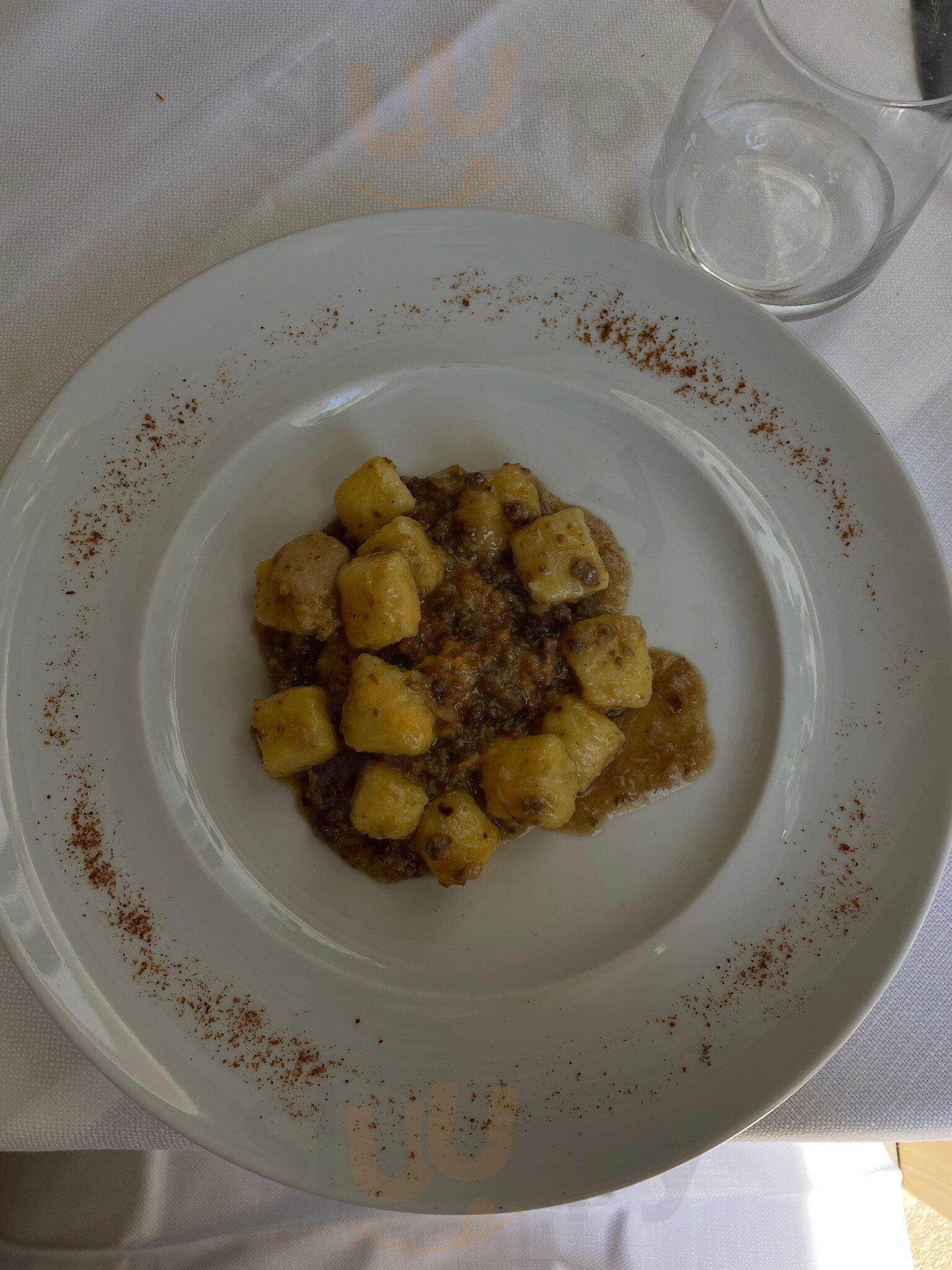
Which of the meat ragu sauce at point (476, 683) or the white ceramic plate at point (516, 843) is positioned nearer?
the white ceramic plate at point (516, 843)

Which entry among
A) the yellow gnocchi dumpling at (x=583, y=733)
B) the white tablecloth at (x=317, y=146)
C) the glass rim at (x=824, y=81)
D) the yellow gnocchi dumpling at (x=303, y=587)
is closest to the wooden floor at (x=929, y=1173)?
the yellow gnocchi dumpling at (x=583, y=733)

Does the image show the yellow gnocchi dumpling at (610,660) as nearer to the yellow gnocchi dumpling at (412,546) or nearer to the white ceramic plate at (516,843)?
the white ceramic plate at (516,843)

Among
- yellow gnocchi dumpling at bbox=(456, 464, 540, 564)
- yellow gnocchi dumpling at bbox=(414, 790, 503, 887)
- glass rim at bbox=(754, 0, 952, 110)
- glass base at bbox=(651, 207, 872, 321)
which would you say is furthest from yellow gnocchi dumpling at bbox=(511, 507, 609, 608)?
glass rim at bbox=(754, 0, 952, 110)

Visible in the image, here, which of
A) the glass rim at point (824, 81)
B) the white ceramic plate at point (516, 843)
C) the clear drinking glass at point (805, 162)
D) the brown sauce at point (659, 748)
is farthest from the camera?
the clear drinking glass at point (805, 162)

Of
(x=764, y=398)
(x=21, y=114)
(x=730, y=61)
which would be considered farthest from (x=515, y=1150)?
(x=21, y=114)

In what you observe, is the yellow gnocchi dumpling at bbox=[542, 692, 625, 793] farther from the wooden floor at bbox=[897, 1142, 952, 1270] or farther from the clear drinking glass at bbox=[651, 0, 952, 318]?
the wooden floor at bbox=[897, 1142, 952, 1270]

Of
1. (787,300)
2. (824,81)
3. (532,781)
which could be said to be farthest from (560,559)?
(824,81)

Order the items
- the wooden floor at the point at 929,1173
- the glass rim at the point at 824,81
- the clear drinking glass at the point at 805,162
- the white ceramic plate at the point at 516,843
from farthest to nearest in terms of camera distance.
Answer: the wooden floor at the point at 929,1173 < the clear drinking glass at the point at 805,162 < the glass rim at the point at 824,81 < the white ceramic plate at the point at 516,843
